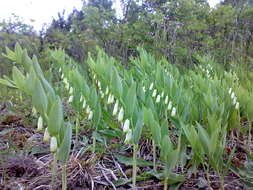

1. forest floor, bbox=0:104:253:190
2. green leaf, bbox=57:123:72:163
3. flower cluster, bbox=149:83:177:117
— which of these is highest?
flower cluster, bbox=149:83:177:117

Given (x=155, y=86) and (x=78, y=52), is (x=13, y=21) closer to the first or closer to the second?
(x=78, y=52)

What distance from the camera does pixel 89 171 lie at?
1.34 m

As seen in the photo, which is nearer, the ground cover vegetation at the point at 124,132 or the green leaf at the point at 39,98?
the green leaf at the point at 39,98

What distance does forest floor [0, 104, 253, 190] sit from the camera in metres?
1.28

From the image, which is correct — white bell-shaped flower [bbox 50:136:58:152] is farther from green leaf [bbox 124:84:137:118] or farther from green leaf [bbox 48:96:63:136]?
green leaf [bbox 124:84:137:118]

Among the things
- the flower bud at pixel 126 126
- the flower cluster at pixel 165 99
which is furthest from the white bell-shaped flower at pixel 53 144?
the flower cluster at pixel 165 99

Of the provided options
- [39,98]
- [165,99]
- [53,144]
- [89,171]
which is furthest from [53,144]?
[165,99]

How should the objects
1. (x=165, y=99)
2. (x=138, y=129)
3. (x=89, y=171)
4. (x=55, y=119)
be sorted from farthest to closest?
(x=165, y=99) → (x=89, y=171) → (x=138, y=129) → (x=55, y=119)

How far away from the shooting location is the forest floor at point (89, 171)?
1281mm

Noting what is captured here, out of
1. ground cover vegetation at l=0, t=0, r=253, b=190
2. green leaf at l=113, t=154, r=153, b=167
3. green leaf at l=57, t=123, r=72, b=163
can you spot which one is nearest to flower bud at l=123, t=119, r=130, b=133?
ground cover vegetation at l=0, t=0, r=253, b=190

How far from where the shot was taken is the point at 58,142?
0.95m

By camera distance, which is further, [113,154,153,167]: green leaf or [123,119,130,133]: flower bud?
[113,154,153,167]: green leaf

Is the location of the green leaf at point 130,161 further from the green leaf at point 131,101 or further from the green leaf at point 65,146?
the green leaf at point 65,146

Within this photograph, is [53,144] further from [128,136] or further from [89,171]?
[89,171]
